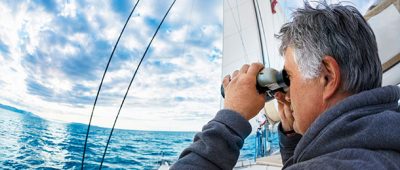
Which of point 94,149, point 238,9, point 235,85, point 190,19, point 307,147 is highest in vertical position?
point 238,9

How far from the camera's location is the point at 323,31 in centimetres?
42

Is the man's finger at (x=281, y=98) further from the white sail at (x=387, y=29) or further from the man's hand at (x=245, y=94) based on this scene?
the white sail at (x=387, y=29)

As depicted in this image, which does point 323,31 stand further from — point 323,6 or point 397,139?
point 397,139

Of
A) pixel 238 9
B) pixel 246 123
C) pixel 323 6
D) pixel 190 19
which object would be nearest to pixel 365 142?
pixel 246 123

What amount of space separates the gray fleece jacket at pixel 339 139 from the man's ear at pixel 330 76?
5cm

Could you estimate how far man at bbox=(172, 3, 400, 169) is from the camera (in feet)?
A: 1.01

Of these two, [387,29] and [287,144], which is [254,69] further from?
[387,29]

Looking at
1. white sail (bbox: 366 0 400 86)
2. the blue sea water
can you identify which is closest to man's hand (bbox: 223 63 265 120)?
white sail (bbox: 366 0 400 86)

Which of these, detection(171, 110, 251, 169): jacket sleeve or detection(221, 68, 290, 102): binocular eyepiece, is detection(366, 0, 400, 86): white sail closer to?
detection(221, 68, 290, 102): binocular eyepiece

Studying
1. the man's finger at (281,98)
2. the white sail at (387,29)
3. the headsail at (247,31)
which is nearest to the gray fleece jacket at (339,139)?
the man's finger at (281,98)

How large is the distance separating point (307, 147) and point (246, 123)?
3.6 inches

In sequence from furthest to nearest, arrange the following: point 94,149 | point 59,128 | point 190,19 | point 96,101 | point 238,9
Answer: point 59,128 < point 238,9 < point 94,149 < point 190,19 < point 96,101

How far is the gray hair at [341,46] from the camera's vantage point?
402 millimetres

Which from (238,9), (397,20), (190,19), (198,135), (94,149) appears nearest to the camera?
(198,135)
